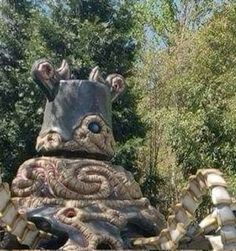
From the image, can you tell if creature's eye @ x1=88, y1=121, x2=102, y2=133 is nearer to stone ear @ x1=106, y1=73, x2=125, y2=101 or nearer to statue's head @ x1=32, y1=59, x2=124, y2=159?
statue's head @ x1=32, y1=59, x2=124, y2=159

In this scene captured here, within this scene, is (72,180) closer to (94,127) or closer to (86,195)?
(86,195)

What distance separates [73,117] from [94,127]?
194 mm

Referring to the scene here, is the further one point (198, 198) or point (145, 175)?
point (145, 175)

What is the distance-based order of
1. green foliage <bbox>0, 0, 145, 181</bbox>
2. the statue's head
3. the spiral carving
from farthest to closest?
green foliage <bbox>0, 0, 145, 181</bbox> → the statue's head → the spiral carving

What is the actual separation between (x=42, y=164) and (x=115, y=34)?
5788 mm

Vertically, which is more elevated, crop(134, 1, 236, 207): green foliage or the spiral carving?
crop(134, 1, 236, 207): green foliage

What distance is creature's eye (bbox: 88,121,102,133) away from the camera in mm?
6293

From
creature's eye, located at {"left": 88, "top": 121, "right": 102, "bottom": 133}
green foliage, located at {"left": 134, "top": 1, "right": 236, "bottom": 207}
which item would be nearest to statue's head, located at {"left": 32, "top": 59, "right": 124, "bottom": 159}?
creature's eye, located at {"left": 88, "top": 121, "right": 102, "bottom": 133}

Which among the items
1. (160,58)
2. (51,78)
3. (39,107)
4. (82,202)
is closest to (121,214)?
(82,202)

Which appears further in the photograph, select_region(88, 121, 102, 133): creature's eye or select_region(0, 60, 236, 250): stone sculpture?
select_region(88, 121, 102, 133): creature's eye

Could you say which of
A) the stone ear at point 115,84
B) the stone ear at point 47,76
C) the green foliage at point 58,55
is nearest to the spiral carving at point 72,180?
the stone ear at point 47,76

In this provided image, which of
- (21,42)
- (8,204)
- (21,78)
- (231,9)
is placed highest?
(231,9)

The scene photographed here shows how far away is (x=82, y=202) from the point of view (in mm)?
5805

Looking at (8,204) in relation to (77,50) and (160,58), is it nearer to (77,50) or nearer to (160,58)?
(77,50)
